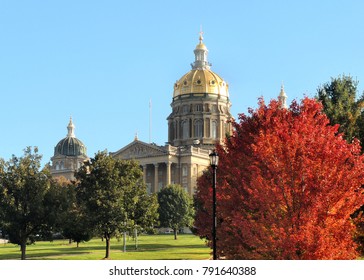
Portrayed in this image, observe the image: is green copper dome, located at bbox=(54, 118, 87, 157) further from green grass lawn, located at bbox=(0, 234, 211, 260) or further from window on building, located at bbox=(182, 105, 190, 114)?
green grass lawn, located at bbox=(0, 234, 211, 260)

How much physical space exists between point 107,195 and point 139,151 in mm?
84896

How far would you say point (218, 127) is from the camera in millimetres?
140250

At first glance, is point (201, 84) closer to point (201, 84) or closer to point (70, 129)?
point (201, 84)

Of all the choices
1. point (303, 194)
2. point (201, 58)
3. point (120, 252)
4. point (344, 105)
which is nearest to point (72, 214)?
point (120, 252)

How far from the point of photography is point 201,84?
143 m

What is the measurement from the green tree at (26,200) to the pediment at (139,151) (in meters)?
82.9

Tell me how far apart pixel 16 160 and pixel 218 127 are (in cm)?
9719

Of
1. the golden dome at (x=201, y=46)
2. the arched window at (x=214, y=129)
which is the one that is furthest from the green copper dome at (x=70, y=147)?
the arched window at (x=214, y=129)

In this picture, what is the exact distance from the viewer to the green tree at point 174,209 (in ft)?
286

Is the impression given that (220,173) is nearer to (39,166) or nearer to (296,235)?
(296,235)

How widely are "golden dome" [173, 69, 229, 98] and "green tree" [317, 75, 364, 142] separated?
103999mm

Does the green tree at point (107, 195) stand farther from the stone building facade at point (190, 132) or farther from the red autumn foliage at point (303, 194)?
the stone building facade at point (190, 132)

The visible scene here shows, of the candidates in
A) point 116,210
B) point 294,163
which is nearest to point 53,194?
point 116,210

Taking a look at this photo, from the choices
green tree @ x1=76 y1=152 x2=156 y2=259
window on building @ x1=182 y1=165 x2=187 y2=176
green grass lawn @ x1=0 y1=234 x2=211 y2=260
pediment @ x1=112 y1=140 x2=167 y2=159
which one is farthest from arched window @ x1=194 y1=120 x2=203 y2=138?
green tree @ x1=76 y1=152 x2=156 y2=259
